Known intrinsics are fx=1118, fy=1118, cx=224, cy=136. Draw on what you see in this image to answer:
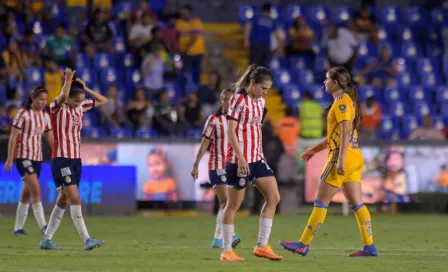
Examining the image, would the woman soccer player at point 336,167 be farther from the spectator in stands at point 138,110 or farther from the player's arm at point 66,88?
the spectator in stands at point 138,110

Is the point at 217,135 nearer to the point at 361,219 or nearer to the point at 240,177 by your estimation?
the point at 361,219

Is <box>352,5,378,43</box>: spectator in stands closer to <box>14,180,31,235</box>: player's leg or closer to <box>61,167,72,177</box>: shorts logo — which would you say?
<box>14,180,31,235</box>: player's leg

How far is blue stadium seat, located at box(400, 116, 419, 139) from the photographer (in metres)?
25.8

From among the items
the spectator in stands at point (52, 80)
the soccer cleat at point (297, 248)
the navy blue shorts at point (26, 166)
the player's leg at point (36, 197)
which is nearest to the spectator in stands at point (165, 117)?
the spectator in stands at point (52, 80)

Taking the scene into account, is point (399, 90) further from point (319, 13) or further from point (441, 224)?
point (441, 224)

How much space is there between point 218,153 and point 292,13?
1488cm

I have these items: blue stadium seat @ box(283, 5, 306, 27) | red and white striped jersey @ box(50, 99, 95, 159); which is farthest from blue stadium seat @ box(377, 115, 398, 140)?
red and white striped jersey @ box(50, 99, 95, 159)

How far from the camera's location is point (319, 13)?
96.4 ft

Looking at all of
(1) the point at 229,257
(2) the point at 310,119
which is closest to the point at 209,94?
(2) the point at 310,119

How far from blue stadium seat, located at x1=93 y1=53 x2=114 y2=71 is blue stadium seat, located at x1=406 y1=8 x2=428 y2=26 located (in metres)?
8.44

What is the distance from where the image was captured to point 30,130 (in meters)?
16.7

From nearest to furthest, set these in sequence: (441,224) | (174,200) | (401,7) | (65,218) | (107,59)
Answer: (441,224), (65,218), (174,200), (107,59), (401,7)

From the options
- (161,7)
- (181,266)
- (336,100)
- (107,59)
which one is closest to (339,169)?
(336,100)

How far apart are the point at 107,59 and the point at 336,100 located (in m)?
14.1
